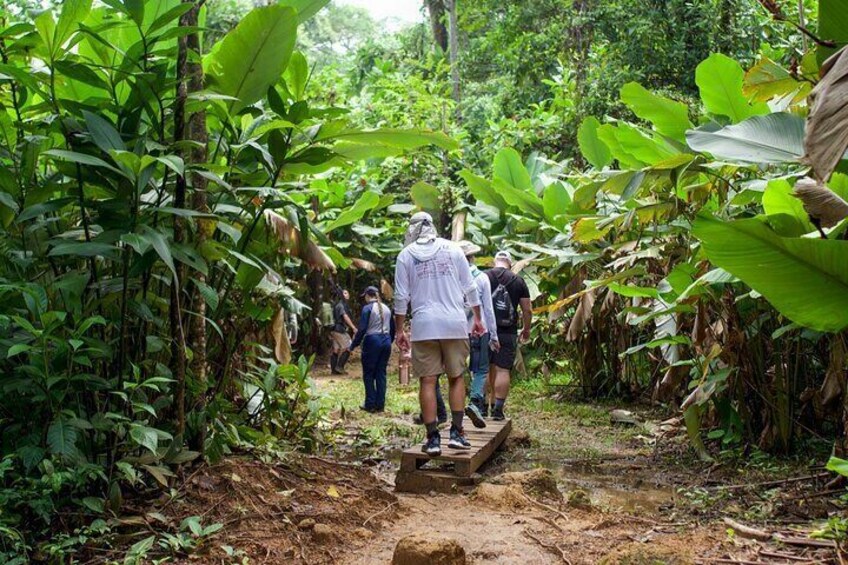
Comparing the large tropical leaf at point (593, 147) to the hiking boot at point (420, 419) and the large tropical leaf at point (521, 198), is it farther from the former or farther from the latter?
the hiking boot at point (420, 419)

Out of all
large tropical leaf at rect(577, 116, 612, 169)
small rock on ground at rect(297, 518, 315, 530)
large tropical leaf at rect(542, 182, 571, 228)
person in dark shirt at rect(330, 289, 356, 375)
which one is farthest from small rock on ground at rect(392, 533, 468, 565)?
person in dark shirt at rect(330, 289, 356, 375)

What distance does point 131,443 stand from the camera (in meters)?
4.75

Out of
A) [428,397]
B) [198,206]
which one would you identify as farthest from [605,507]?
[198,206]

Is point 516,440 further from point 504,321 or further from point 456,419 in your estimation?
point 456,419

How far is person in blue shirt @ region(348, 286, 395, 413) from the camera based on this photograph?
11.6 m

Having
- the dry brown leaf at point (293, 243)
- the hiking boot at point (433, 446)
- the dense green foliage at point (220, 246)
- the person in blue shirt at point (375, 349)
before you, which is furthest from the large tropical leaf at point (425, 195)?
the hiking boot at point (433, 446)

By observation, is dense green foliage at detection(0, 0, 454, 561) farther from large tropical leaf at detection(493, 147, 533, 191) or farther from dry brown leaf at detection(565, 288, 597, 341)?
large tropical leaf at detection(493, 147, 533, 191)

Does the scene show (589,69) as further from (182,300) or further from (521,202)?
(182,300)

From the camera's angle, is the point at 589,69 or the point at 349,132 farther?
the point at 589,69

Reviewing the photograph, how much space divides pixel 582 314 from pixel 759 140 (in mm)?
5175

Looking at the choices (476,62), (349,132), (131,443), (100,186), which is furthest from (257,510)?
(476,62)

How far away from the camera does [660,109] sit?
293 inches

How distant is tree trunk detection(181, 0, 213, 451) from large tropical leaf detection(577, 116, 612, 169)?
720 cm

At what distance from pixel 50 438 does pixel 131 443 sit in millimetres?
606
